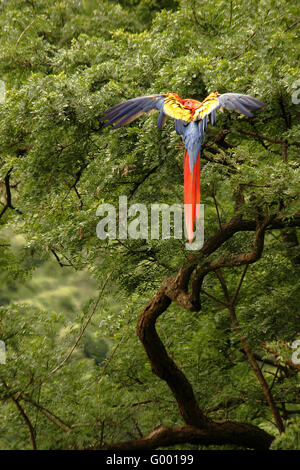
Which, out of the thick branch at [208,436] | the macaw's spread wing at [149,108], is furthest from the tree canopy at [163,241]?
the macaw's spread wing at [149,108]

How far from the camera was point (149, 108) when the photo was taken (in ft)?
13.8

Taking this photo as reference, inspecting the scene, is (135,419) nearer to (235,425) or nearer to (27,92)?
(235,425)

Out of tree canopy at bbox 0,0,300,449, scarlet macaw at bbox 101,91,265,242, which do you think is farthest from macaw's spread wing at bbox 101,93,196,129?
tree canopy at bbox 0,0,300,449

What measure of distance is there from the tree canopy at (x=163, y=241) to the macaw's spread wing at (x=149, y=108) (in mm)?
263

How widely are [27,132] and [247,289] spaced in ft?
9.36

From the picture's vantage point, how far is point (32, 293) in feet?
74.9

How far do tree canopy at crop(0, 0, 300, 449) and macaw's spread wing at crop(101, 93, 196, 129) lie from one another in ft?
0.86

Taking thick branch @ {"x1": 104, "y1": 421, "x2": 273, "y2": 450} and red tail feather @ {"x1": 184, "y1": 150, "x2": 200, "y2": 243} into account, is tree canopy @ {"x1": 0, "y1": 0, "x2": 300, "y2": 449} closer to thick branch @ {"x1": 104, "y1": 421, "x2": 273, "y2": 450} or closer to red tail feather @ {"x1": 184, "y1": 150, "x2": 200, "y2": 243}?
thick branch @ {"x1": 104, "y1": 421, "x2": 273, "y2": 450}

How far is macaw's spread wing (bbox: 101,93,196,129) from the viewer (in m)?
4.09

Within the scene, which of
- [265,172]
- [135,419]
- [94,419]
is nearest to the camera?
[265,172]

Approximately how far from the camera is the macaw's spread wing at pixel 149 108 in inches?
161

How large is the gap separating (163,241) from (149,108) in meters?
1.25

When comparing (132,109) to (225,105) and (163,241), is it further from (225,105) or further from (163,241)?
(163,241)
